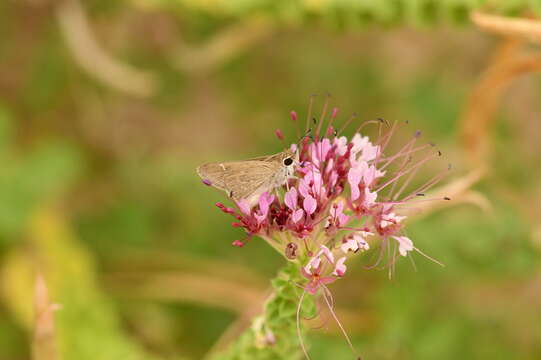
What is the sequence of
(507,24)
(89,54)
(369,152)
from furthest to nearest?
(89,54) < (507,24) < (369,152)

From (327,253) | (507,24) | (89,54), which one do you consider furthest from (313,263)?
(89,54)

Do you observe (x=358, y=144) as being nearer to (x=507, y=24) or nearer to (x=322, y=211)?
(x=322, y=211)

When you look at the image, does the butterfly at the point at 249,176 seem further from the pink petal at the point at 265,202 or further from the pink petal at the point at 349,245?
the pink petal at the point at 349,245

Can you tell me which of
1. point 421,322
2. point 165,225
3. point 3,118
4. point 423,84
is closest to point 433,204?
point 421,322

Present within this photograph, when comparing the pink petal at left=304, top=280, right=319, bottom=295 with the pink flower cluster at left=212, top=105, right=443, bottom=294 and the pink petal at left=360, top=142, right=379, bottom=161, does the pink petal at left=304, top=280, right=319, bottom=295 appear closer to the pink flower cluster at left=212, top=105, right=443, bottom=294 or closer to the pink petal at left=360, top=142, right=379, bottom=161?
the pink flower cluster at left=212, top=105, right=443, bottom=294

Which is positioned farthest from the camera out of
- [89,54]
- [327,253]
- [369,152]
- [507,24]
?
[89,54]

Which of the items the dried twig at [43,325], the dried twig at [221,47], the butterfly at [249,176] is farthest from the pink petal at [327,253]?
the dried twig at [221,47]

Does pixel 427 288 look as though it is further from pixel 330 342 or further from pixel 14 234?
pixel 14 234
